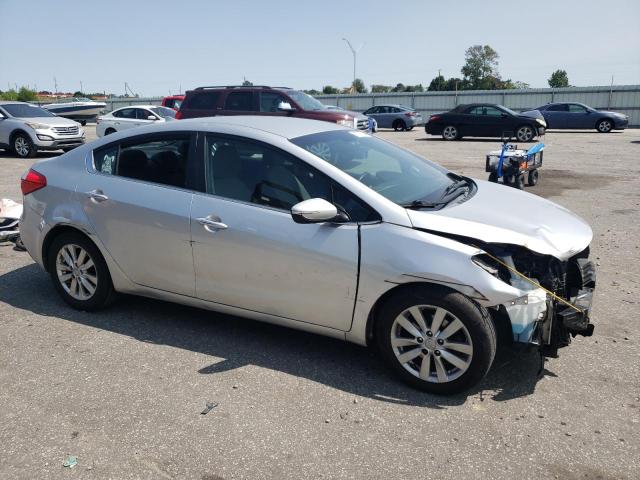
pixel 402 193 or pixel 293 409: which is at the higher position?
pixel 402 193

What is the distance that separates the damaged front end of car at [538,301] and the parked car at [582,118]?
83.8ft

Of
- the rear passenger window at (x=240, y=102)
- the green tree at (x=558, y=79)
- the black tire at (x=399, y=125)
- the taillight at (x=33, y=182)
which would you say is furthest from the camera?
the green tree at (x=558, y=79)

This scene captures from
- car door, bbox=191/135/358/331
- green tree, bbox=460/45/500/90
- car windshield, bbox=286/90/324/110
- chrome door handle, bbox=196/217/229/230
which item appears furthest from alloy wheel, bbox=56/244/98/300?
green tree, bbox=460/45/500/90

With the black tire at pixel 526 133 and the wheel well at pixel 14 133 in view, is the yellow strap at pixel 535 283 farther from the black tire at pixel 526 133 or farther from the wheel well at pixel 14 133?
the black tire at pixel 526 133

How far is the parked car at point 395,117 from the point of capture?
3086cm

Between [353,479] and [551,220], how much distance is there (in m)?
2.27

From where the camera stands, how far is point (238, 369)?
379 centimetres

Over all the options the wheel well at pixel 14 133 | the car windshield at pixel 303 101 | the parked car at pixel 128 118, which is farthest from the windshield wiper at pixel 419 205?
the parked car at pixel 128 118

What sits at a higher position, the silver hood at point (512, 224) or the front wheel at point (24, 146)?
the front wheel at point (24, 146)

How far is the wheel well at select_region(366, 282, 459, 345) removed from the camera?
3381 mm

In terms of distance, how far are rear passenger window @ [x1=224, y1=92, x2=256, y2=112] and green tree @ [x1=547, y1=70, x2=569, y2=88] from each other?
94.8 meters

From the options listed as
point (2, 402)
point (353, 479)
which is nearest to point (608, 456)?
point (353, 479)

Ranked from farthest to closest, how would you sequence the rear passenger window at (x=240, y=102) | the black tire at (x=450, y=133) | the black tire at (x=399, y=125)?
the black tire at (x=399, y=125)
the black tire at (x=450, y=133)
the rear passenger window at (x=240, y=102)

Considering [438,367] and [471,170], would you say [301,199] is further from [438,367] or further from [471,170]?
[471,170]
